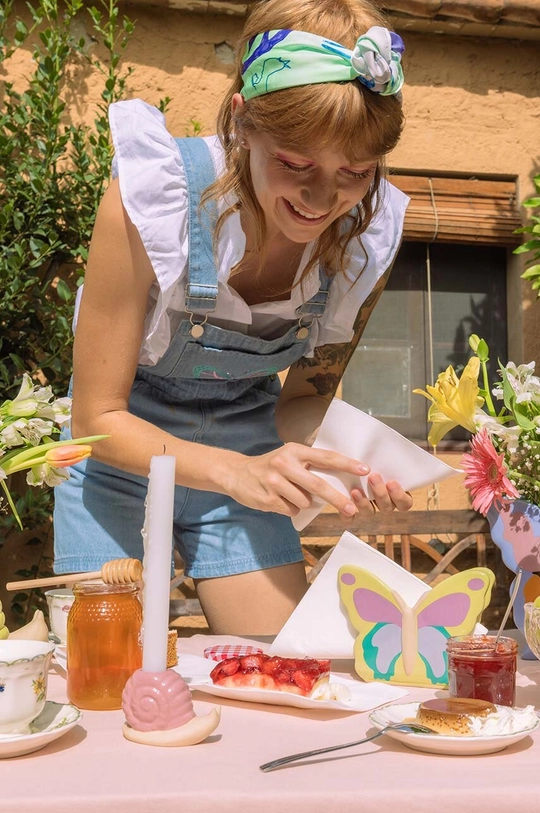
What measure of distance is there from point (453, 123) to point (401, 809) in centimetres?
328

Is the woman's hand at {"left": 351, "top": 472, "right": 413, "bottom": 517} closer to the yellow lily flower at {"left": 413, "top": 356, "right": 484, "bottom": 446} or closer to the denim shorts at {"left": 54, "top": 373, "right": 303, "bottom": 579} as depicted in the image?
the yellow lily flower at {"left": 413, "top": 356, "right": 484, "bottom": 446}

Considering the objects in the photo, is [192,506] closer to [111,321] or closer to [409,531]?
[111,321]

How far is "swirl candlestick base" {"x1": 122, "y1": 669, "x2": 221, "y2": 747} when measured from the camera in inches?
37.5

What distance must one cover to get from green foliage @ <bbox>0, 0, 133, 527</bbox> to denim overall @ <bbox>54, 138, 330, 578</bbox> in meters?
1.17

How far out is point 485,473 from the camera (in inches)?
52.8

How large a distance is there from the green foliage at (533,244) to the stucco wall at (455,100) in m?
0.11

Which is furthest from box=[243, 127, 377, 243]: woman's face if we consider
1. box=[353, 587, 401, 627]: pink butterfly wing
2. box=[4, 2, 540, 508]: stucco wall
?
box=[4, 2, 540, 508]: stucco wall

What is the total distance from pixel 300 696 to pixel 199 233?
877mm

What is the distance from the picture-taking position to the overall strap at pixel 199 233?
64.0 inches

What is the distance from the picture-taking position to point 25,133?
317 centimetres

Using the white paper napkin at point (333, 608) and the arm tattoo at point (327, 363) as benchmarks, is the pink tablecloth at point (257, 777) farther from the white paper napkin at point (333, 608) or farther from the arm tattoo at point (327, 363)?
the arm tattoo at point (327, 363)

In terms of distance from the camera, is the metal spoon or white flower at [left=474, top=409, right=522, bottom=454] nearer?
the metal spoon

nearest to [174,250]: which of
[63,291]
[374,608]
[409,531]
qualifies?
[374,608]

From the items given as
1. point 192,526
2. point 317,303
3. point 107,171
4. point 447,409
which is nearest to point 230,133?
point 317,303
